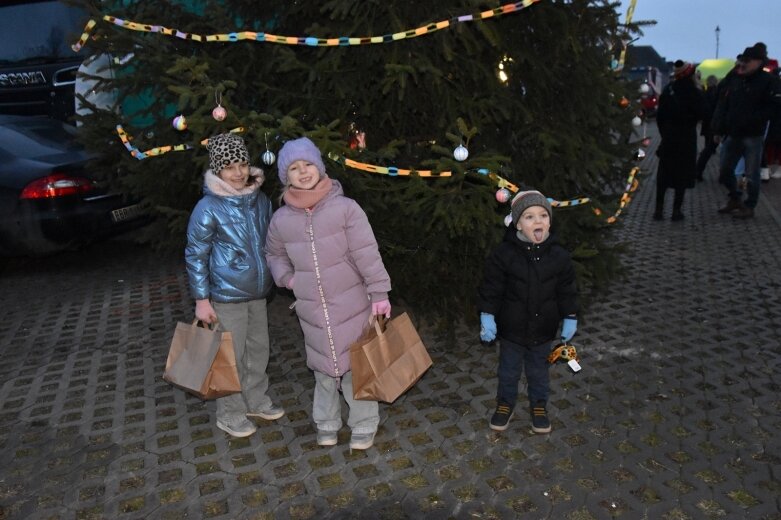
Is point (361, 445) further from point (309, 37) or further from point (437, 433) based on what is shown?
point (309, 37)

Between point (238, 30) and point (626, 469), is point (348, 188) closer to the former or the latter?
point (238, 30)

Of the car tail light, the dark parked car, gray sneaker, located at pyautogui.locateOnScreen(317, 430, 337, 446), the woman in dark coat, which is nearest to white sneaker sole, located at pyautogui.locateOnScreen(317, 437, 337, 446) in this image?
gray sneaker, located at pyautogui.locateOnScreen(317, 430, 337, 446)

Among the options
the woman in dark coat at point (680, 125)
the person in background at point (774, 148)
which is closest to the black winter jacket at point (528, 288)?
the woman in dark coat at point (680, 125)

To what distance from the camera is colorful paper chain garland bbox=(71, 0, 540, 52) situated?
397 centimetres

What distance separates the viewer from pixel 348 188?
14.2 ft

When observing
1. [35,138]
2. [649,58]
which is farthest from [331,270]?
[649,58]

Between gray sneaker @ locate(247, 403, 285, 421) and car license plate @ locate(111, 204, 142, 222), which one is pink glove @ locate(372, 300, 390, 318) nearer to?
gray sneaker @ locate(247, 403, 285, 421)

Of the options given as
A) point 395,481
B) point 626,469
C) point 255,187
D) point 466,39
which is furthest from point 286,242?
point 626,469

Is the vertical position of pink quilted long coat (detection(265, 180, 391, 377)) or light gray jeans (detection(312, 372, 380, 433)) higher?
pink quilted long coat (detection(265, 180, 391, 377))

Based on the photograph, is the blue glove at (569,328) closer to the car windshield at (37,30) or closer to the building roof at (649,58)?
the car windshield at (37,30)

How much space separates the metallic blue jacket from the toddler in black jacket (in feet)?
4.17

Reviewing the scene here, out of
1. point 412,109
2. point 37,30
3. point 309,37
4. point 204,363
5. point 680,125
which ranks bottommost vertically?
point 204,363

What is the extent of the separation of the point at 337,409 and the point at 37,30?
8.15m

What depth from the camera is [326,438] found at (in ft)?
12.1
